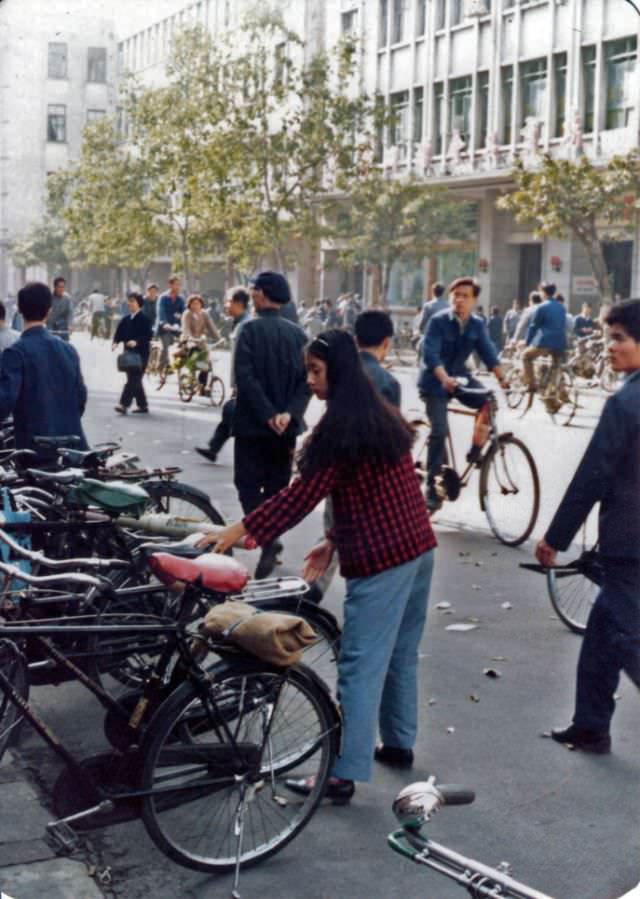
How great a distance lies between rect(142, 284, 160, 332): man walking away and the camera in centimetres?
741

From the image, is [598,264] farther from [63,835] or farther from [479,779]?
[63,835]

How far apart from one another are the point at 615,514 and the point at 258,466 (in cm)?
334

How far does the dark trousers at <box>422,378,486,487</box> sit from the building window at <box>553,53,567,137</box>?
194 centimetres

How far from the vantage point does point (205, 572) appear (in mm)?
3930

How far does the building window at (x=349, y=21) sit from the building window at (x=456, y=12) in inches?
34.4

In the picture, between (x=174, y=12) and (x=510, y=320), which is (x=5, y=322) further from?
(x=510, y=320)


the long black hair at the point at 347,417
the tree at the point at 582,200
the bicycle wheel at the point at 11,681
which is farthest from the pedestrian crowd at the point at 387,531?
the tree at the point at 582,200

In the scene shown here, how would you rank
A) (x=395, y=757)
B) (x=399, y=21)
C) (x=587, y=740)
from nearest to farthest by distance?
(x=395, y=757) < (x=587, y=740) < (x=399, y=21)

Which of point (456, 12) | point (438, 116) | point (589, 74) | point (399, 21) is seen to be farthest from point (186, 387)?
point (456, 12)

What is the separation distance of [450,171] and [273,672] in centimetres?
798

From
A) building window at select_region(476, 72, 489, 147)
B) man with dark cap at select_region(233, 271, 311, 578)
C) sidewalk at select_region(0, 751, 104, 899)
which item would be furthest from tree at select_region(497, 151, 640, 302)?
sidewalk at select_region(0, 751, 104, 899)

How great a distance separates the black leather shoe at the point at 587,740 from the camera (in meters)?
5.06

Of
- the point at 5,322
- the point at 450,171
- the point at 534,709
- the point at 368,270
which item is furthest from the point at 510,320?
the point at 534,709

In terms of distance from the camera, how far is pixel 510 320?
2100 cm
